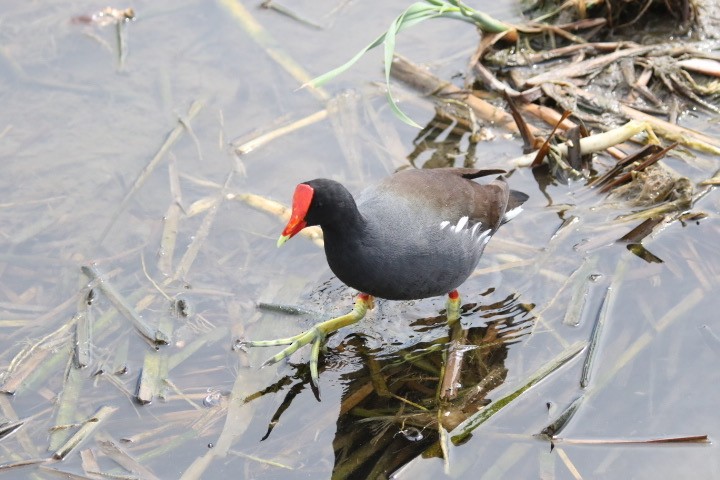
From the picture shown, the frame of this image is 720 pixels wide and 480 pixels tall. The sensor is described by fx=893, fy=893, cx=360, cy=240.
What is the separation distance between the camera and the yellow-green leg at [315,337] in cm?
407

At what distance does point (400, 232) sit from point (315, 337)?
0.69m

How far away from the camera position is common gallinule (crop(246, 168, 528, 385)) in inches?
142

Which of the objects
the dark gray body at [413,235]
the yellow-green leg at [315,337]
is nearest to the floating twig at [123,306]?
the yellow-green leg at [315,337]

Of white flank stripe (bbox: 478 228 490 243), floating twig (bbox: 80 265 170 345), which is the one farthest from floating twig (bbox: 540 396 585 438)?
floating twig (bbox: 80 265 170 345)

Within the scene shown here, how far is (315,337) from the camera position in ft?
13.6

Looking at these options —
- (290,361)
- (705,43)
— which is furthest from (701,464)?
(705,43)

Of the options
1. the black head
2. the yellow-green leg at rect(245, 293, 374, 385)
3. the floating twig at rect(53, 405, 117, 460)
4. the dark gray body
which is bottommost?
the floating twig at rect(53, 405, 117, 460)

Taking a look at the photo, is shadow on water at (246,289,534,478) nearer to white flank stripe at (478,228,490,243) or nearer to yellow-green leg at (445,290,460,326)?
yellow-green leg at (445,290,460,326)

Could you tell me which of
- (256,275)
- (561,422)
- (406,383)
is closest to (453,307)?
(406,383)

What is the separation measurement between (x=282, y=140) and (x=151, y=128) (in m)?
0.80

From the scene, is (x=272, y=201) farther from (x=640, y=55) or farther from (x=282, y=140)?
(x=640, y=55)

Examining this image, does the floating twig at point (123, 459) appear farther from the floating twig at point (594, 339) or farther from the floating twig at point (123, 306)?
the floating twig at point (594, 339)

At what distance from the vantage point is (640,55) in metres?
5.77

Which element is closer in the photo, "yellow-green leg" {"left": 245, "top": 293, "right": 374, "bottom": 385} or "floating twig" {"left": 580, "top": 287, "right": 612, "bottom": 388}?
"floating twig" {"left": 580, "top": 287, "right": 612, "bottom": 388}
